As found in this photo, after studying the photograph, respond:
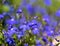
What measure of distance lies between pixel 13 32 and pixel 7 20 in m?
0.12

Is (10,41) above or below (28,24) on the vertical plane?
below

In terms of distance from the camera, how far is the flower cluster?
1367 mm

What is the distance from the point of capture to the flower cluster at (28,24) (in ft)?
4.49

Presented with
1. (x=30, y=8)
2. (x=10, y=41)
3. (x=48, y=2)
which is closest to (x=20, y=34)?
(x=10, y=41)

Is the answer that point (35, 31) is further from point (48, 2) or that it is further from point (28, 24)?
point (48, 2)

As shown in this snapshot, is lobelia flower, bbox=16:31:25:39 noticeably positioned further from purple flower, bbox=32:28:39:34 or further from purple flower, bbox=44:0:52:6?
purple flower, bbox=44:0:52:6

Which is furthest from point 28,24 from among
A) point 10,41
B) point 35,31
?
point 10,41

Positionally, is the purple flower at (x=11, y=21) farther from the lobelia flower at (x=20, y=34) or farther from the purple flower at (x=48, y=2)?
the purple flower at (x=48, y=2)

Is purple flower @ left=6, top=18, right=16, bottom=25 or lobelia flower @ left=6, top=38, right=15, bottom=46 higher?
purple flower @ left=6, top=18, right=16, bottom=25

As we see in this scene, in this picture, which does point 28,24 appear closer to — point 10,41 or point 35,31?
point 35,31

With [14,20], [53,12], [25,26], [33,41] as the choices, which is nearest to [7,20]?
[14,20]

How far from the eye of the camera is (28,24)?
1.40m

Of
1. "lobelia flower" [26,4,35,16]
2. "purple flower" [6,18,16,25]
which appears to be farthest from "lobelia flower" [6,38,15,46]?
"lobelia flower" [26,4,35,16]

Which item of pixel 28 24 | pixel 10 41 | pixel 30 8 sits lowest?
pixel 10 41
